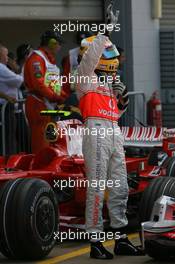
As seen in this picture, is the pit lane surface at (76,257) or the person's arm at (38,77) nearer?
the pit lane surface at (76,257)

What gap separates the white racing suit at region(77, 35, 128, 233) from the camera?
8.38 metres

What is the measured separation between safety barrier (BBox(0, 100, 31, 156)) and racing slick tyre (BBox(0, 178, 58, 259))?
4465 mm

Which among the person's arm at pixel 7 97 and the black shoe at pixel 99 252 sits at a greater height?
the person's arm at pixel 7 97

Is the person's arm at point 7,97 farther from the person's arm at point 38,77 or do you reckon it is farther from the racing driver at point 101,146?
the racing driver at point 101,146

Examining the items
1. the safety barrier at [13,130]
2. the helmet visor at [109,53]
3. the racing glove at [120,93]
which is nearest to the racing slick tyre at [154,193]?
the racing glove at [120,93]

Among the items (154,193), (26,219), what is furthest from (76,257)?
(154,193)

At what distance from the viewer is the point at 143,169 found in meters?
10.1

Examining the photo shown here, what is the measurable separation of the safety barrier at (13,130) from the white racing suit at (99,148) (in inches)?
170

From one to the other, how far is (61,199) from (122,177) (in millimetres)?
1169

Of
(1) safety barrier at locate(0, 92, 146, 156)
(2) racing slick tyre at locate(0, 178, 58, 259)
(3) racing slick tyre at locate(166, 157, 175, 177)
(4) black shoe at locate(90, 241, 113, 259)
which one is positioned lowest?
(4) black shoe at locate(90, 241, 113, 259)

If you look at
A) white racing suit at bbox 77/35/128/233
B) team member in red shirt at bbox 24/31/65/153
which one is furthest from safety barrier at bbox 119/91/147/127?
white racing suit at bbox 77/35/128/233

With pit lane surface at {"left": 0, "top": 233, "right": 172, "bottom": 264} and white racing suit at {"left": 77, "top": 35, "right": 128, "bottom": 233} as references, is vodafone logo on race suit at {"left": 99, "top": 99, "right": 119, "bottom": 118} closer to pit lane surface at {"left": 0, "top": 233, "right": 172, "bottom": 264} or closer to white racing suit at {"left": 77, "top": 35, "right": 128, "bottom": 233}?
white racing suit at {"left": 77, "top": 35, "right": 128, "bottom": 233}

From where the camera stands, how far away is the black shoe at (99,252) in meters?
8.29

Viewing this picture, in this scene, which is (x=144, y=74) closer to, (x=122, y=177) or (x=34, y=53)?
(x=34, y=53)
